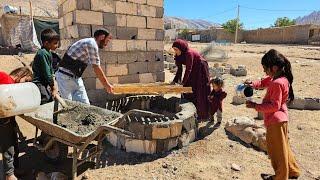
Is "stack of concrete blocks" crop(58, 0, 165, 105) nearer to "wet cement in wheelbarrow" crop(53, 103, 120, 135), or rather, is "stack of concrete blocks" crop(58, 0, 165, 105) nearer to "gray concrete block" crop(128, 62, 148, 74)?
"gray concrete block" crop(128, 62, 148, 74)

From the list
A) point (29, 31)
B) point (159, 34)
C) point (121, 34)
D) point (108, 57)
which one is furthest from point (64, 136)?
point (29, 31)

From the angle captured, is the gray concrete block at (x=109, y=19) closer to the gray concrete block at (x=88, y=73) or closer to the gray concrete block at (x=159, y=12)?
the gray concrete block at (x=88, y=73)

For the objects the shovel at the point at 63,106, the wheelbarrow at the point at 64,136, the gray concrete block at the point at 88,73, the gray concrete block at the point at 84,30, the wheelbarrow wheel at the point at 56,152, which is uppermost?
the gray concrete block at the point at 84,30

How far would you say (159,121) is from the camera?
175 inches

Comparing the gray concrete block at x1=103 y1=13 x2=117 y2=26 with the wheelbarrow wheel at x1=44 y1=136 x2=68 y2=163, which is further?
the gray concrete block at x1=103 y1=13 x2=117 y2=26

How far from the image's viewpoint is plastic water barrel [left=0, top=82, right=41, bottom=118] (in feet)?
9.73

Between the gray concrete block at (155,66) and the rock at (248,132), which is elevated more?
the gray concrete block at (155,66)

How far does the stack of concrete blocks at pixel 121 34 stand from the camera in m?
5.29

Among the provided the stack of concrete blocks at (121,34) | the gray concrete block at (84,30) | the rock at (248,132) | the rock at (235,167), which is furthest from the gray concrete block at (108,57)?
the rock at (235,167)

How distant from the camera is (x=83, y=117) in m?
3.84

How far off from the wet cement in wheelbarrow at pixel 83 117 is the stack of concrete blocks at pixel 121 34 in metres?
1.59

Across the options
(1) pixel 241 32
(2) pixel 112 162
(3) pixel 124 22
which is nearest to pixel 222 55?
(3) pixel 124 22

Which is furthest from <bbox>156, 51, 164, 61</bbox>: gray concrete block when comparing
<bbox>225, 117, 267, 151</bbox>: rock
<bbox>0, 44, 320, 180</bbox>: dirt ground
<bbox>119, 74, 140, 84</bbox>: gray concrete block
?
<bbox>225, 117, 267, 151</bbox>: rock

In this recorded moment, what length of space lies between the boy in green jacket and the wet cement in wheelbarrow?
335 mm
